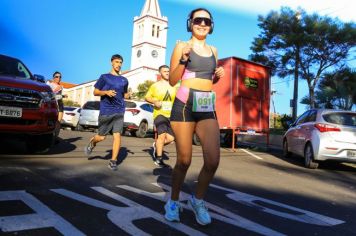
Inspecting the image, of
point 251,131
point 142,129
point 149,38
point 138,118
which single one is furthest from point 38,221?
point 149,38

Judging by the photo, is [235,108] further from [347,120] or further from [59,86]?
[59,86]

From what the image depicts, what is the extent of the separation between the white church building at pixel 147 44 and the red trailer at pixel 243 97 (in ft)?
335

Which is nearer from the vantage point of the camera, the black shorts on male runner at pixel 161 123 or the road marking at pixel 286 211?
the road marking at pixel 286 211

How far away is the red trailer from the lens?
1266 centimetres

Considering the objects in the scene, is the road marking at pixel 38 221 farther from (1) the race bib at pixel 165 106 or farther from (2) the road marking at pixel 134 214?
(1) the race bib at pixel 165 106

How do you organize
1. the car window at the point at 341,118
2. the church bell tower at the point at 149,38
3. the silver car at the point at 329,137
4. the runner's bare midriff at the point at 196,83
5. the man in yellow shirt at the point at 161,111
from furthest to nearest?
1. the church bell tower at the point at 149,38
2. the car window at the point at 341,118
3. the silver car at the point at 329,137
4. the man in yellow shirt at the point at 161,111
5. the runner's bare midriff at the point at 196,83

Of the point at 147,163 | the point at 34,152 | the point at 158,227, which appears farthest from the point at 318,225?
the point at 34,152

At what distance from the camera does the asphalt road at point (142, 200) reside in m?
3.63

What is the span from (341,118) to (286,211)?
5347mm

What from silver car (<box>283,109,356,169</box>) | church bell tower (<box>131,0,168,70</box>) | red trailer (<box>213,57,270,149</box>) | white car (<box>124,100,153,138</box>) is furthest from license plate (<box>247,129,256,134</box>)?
church bell tower (<box>131,0,168,70</box>)

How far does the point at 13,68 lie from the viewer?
8.12 m

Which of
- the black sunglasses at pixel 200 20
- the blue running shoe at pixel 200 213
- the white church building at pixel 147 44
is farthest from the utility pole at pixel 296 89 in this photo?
the white church building at pixel 147 44

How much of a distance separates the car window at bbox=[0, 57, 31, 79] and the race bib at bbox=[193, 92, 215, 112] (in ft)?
16.8

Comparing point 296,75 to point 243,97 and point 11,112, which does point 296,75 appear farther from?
point 11,112
